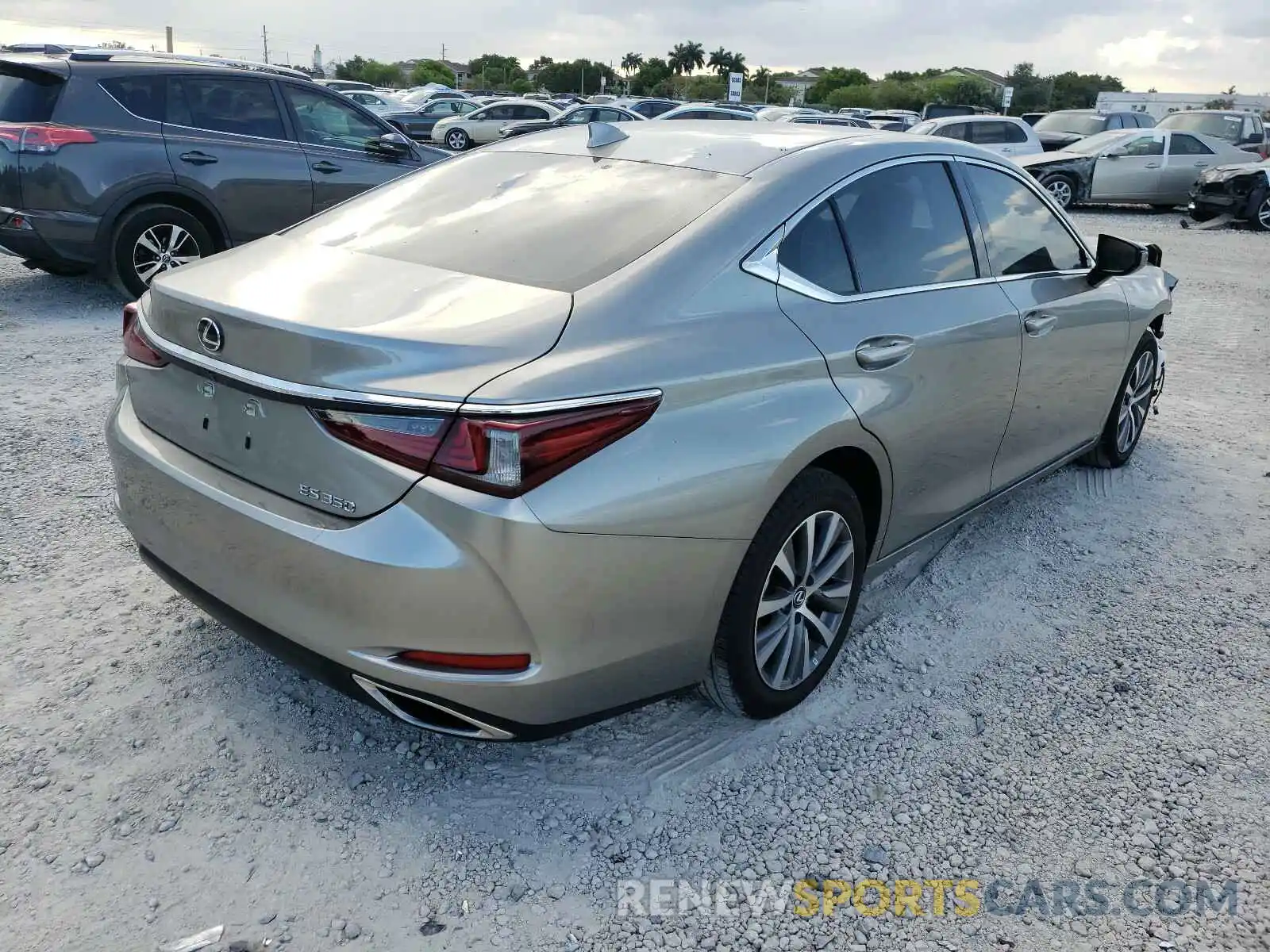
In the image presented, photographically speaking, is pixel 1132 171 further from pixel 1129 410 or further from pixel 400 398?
pixel 400 398

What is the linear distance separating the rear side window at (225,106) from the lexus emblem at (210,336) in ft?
19.3

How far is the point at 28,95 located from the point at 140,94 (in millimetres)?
704

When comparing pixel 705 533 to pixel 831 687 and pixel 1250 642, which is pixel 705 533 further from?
pixel 1250 642

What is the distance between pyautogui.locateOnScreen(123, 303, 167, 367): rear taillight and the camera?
272 centimetres

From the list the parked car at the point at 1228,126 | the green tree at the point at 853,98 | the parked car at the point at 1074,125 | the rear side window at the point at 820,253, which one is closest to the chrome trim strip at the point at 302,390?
the rear side window at the point at 820,253

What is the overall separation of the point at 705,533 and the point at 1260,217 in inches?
704

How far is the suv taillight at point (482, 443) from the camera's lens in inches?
84.7

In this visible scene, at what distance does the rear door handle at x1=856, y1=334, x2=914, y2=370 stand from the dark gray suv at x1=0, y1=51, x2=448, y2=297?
5.89 meters

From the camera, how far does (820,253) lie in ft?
9.82

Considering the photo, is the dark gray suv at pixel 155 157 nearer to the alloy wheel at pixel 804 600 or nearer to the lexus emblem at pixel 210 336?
the lexus emblem at pixel 210 336

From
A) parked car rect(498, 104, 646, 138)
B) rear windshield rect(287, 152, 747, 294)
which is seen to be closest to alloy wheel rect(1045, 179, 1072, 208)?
parked car rect(498, 104, 646, 138)

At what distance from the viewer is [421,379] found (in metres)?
2.20

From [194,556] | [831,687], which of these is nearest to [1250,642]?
[831,687]

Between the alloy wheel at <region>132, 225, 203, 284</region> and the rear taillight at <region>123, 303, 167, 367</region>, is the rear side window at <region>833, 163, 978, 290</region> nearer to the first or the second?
the rear taillight at <region>123, 303, 167, 367</region>
